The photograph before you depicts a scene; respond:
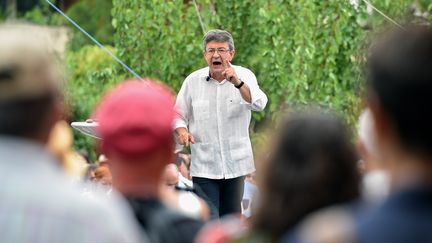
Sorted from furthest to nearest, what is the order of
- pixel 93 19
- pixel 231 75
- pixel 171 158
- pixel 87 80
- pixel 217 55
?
pixel 93 19
pixel 87 80
pixel 217 55
pixel 231 75
pixel 171 158

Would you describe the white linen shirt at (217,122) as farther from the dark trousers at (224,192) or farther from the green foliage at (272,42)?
the green foliage at (272,42)

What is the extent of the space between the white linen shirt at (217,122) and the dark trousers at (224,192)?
1.9 inches

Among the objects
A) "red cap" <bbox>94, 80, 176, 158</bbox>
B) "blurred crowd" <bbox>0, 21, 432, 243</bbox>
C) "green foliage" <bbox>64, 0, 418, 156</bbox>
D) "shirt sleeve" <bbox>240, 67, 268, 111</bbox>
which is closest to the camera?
"blurred crowd" <bbox>0, 21, 432, 243</bbox>

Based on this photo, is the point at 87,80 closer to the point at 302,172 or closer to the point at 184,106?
the point at 184,106

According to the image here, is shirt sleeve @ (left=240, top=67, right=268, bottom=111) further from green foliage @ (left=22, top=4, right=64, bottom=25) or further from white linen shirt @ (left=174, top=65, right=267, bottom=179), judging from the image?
green foliage @ (left=22, top=4, right=64, bottom=25)

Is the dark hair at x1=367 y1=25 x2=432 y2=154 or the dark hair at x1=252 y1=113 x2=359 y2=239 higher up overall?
the dark hair at x1=367 y1=25 x2=432 y2=154

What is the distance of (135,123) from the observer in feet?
13.1

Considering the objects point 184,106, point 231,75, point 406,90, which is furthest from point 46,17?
point 406,90

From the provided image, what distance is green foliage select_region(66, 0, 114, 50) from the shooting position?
101 feet

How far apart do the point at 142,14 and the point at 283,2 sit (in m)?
1.81

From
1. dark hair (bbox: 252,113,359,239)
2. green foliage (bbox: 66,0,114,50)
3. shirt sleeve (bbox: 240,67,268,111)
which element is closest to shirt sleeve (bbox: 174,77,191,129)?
shirt sleeve (bbox: 240,67,268,111)

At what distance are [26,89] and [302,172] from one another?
781 millimetres

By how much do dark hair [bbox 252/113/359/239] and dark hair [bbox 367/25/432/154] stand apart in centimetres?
61

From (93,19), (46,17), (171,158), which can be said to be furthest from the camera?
(46,17)
